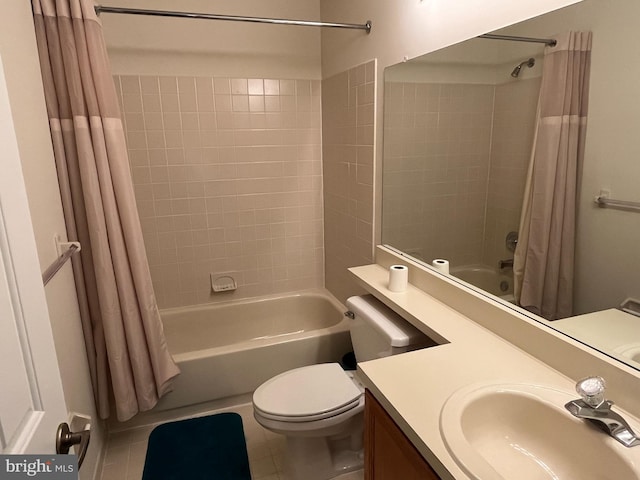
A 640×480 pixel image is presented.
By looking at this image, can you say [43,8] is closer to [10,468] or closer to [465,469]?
[10,468]

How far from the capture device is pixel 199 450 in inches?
76.6

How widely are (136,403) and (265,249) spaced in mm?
1273

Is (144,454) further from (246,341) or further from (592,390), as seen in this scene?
(592,390)

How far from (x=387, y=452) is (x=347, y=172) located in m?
1.69

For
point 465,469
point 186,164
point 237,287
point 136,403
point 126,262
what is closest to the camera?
point 465,469

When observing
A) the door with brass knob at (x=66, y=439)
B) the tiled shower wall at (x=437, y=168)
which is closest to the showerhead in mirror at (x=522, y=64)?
the tiled shower wall at (x=437, y=168)

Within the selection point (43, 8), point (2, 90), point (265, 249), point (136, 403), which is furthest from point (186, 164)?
point (2, 90)

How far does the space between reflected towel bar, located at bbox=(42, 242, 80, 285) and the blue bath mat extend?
42.4 inches

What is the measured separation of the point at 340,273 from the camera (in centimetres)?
269

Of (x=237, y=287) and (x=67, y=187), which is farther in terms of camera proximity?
(x=237, y=287)

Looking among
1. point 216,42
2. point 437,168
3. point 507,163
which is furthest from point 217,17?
point 507,163

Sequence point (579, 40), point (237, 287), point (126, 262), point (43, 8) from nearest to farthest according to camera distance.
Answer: point (579, 40)
point (43, 8)
point (126, 262)
point (237, 287)

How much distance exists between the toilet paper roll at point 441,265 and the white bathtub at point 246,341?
2.92 feet

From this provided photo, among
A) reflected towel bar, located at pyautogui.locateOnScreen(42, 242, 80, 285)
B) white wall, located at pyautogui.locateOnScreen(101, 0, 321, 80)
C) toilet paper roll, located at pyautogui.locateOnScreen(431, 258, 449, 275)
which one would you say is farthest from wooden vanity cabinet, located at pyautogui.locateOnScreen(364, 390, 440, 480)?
white wall, located at pyautogui.locateOnScreen(101, 0, 321, 80)
